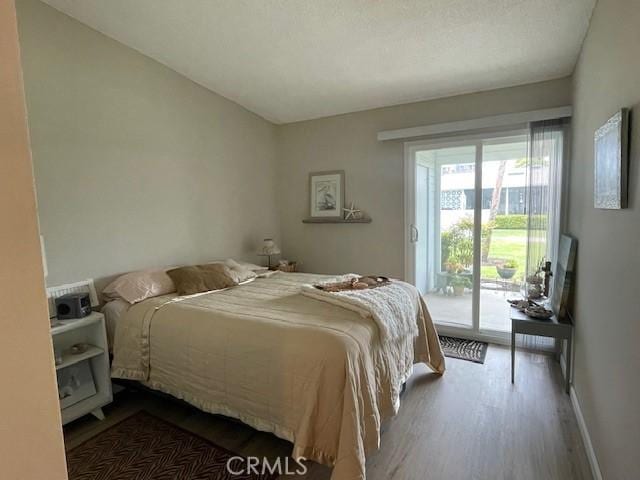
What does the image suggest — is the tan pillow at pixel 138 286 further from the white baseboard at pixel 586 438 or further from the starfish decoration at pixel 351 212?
the white baseboard at pixel 586 438

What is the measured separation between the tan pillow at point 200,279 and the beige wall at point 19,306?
7.23ft

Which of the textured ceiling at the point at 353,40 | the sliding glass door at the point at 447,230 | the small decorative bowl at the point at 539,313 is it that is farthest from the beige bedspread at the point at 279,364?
the textured ceiling at the point at 353,40

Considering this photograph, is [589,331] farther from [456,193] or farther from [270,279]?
[270,279]

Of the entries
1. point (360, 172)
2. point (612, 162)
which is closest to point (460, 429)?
point (612, 162)

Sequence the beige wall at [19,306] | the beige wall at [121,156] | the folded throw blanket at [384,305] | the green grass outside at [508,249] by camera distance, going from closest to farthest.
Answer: the beige wall at [19,306] < the folded throw blanket at [384,305] < the beige wall at [121,156] < the green grass outside at [508,249]

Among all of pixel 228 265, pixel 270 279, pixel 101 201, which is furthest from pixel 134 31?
pixel 270 279

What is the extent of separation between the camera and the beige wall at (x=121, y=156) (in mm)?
2430

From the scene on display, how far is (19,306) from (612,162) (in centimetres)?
207

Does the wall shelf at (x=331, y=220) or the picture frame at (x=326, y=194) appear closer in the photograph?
the wall shelf at (x=331, y=220)

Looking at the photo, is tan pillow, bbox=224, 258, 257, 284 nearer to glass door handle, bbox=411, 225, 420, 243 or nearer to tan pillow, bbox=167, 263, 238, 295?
tan pillow, bbox=167, 263, 238, 295

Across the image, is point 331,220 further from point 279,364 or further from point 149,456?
point 149,456

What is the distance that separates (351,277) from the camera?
2.91m

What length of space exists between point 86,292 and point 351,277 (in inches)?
→ 82.0

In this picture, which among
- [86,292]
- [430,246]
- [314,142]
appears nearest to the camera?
[86,292]
